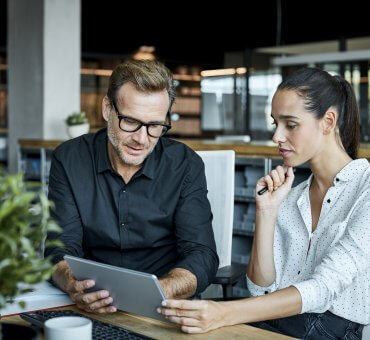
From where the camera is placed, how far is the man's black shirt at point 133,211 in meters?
2.11

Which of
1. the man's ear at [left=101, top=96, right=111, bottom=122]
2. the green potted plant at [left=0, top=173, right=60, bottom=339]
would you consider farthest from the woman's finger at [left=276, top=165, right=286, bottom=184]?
the green potted plant at [left=0, top=173, right=60, bottom=339]

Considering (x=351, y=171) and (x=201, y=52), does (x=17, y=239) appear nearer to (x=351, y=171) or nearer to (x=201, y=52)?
(x=351, y=171)

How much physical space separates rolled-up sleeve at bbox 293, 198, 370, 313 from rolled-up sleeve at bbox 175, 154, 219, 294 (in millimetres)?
379

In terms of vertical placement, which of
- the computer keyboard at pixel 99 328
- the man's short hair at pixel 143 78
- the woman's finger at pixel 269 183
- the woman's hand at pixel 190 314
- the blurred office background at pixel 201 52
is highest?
the blurred office background at pixel 201 52

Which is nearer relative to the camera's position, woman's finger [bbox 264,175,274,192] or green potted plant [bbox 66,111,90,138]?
woman's finger [bbox 264,175,274,192]

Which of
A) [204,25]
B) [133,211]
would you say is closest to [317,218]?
[133,211]

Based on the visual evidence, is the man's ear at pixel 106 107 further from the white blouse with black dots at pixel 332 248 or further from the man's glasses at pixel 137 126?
the white blouse with black dots at pixel 332 248

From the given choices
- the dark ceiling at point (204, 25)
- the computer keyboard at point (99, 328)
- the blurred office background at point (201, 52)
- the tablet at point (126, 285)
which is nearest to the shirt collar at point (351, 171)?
the tablet at point (126, 285)

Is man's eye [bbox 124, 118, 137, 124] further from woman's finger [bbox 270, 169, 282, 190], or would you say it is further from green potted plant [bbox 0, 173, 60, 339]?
green potted plant [bbox 0, 173, 60, 339]

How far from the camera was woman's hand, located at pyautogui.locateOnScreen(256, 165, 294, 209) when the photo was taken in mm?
1979

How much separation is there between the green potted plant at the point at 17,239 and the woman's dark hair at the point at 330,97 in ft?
3.69

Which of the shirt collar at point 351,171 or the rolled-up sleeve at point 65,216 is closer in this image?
the shirt collar at point 351,171

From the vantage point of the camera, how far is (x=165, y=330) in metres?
1.44

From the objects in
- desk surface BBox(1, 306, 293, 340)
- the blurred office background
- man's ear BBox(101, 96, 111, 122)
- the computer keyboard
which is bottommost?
desk surface BBox(1, 306, 293, 340)
